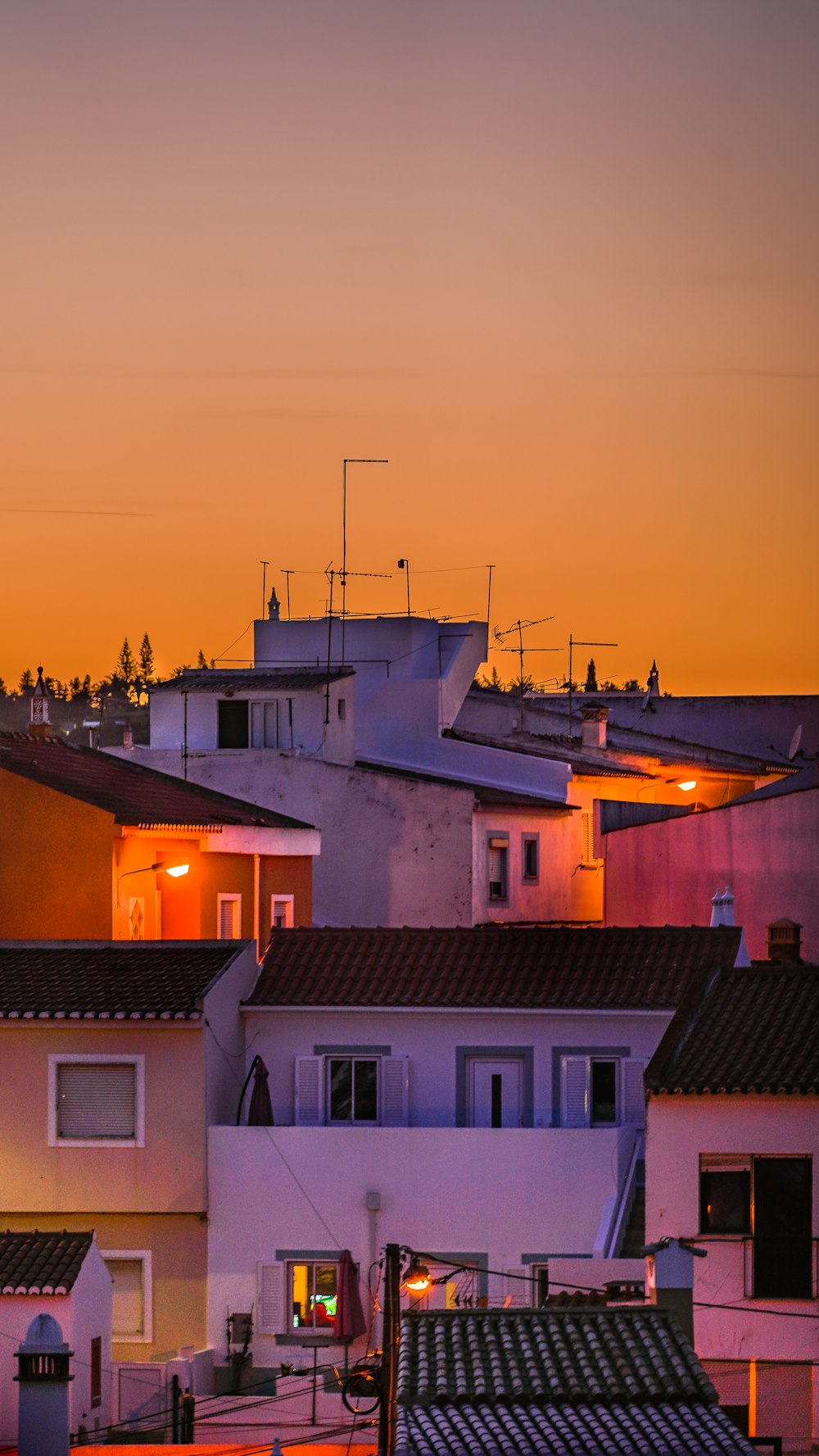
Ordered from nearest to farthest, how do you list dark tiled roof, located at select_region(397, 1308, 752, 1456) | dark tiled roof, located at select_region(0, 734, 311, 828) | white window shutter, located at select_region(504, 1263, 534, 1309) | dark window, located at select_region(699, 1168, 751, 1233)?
dark tiled roof, located at select_region(397, 1308, 752, 1456) < dark window, located at select_region(699, 1168, 751, 1233) < white window shutter, located at select_region(504, 1263, 534, 1309) < dark tiled roof, located at select_region(0, 734, 311, 828)

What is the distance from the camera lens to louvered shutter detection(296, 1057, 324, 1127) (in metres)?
36.2

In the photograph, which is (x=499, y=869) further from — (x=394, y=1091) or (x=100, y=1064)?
(x=100, y=1064)

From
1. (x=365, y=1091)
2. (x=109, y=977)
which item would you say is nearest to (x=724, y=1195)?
(x=365, y=1091)

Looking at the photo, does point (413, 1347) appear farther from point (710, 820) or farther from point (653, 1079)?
point (710, 820)

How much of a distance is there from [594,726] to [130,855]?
87.2 feet

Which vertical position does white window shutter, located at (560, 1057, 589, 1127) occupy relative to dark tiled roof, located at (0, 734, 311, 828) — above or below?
below

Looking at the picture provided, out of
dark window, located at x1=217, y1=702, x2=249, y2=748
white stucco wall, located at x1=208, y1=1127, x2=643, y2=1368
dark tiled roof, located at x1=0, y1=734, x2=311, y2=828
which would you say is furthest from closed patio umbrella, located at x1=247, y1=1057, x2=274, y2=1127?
dark window, located at x1=217, y1=702, x2=249, y2=748

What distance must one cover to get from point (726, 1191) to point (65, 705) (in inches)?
2588

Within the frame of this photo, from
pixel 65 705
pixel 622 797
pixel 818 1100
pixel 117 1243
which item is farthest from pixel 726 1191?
pixel 65 705

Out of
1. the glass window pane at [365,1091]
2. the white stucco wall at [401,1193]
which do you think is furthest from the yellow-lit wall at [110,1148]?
the glass window pane at [365,1091]

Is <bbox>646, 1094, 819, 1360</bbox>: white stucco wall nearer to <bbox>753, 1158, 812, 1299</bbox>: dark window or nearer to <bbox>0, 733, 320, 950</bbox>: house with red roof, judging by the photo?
<bbox>753, 1158, 812, 1299</bbox>: dark window

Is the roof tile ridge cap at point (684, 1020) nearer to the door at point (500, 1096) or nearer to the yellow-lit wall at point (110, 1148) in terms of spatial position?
the door at point (500, 1096)

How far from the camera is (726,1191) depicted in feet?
98.7

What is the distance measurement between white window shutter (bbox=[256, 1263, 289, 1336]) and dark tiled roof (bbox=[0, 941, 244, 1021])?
11.6ft
